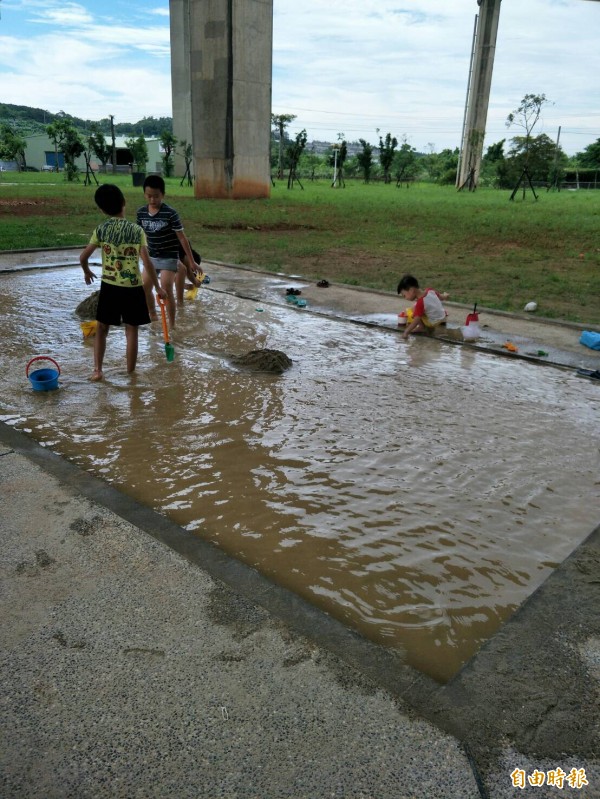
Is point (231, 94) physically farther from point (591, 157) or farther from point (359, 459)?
point (591, 157)

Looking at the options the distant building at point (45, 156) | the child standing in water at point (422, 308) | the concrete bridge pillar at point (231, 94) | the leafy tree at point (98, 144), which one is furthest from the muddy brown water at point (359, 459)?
the distant building at point (45, 156)

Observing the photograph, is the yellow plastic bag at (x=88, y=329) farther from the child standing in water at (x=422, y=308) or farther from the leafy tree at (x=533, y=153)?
the leafy tree at (x=533, y=153)

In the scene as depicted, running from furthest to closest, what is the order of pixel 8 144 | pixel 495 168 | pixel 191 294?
1. pixel 495 168
2. pixel 8 144
3. pixel 191 294

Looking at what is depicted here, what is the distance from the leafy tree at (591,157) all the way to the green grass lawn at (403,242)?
38471 mm

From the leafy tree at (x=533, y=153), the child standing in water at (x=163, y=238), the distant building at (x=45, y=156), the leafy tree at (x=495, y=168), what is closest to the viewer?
the child standing in water at (x=163, y=238)

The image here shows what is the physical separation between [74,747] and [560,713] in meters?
1.54

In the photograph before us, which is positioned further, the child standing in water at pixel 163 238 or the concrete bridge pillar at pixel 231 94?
the concrete bridge pillar at pixel 231 94

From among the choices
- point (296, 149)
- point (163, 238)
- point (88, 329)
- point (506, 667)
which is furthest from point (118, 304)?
point (296, 149)

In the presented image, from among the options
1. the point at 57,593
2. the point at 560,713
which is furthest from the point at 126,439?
the point at 560,713

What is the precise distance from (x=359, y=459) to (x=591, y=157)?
62559 mm

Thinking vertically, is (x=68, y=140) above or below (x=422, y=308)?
above

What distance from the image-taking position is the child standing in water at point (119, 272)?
5000 mm

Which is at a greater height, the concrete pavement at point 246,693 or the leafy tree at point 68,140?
the leafy tree at point 68,140

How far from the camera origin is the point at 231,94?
82.3ft
